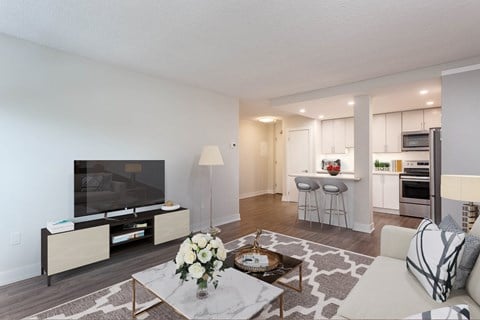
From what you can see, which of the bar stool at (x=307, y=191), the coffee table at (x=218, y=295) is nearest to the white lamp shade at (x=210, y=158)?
the bar stool at (x=307, y=191)

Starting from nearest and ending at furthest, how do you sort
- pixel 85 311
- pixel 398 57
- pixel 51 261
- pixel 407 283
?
pixel 407 283, pixel 85 311, pixel 51 261, pixel 398 57

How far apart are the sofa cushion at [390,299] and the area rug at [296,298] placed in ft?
1.74

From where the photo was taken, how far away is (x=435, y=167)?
3.94 metres

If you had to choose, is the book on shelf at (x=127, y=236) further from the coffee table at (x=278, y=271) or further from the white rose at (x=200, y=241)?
the white rose at (x=200, y=241)

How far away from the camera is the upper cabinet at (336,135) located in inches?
251

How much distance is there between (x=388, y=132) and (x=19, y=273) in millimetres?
6887

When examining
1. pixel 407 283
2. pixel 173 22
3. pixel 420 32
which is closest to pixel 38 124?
pixel 173 22

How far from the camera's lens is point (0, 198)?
2.52 meters

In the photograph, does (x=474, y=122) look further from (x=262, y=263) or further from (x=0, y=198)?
(x=0, y=198)

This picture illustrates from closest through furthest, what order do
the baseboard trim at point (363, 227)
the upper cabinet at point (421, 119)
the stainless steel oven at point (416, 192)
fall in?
the baseboard trim at point (363, 227) < the stainless steel oven at point (416, 192) < the upper cabinet at point (421, 119)

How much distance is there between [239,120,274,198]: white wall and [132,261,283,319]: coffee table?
5.92 metres

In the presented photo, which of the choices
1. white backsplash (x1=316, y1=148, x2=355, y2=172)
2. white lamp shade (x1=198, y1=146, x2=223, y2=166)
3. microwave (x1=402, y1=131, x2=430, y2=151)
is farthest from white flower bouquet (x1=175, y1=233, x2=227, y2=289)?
white backsplash (x1=316, y1=148, x2=355, y2=172)

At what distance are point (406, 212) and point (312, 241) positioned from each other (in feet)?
9.52

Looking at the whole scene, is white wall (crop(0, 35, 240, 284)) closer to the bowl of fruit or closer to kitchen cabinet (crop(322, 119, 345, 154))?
the bowl of fruit
